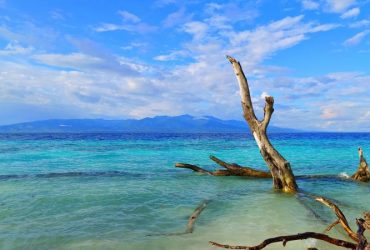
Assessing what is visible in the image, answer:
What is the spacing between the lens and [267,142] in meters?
14.9

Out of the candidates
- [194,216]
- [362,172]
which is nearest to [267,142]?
[194,216]

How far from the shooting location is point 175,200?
12734mm

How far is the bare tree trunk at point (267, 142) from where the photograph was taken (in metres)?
14.6

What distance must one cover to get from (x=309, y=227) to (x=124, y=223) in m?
4.70

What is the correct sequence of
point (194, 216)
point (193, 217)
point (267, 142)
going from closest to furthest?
1. point (193, 217)
2. point (194, 216)
3. point (267, 142)

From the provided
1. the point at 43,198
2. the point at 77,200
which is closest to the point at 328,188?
the point at 77,200

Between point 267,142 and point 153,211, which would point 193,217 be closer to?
point 153,211

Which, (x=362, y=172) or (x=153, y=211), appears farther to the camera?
(x=362, y=172)

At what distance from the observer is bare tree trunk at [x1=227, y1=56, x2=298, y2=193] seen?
14586mm

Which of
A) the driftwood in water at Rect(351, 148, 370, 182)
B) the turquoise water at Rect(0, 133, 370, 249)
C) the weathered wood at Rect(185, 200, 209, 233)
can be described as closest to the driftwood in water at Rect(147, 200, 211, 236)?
the weathered wood at Rect(185, 200, 209, 233)

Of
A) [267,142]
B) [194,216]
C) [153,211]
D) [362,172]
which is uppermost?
[267,142]

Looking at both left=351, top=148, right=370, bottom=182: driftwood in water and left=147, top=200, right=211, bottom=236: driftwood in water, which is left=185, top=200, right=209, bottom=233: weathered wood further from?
left=351, top=148, right=370, bottom=182: driftwood in water

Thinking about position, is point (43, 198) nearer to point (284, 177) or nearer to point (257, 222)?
point (257, 222)

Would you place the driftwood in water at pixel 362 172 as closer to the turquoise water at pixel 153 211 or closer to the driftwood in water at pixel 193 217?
the turquoise water at pixel 153 211
